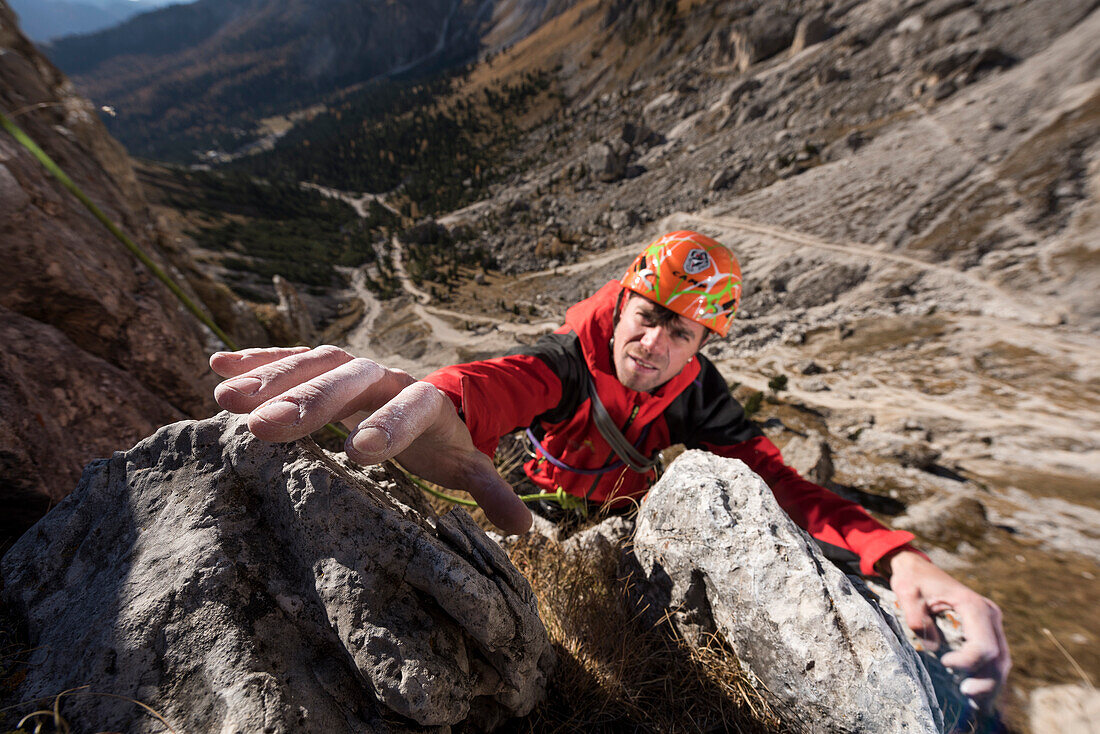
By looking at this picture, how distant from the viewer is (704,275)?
3156 mm

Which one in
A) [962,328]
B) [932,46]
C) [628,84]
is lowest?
[962,328]

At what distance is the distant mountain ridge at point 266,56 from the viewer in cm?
12062

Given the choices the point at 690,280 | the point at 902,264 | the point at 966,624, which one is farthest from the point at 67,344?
the point at 902,264

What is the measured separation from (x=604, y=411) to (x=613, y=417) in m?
0.18

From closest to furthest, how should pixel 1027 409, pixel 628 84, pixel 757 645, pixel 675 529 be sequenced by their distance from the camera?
pixel 757 645
pixel 675 529
pixel 1027 409
pixel 628 84

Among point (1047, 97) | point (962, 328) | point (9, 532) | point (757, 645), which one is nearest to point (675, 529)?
point (757, 645)

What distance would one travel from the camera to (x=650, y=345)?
3035 mm

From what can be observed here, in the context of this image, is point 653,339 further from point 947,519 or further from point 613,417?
point 947,519

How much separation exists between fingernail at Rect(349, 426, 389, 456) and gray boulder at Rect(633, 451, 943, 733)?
1.76 m

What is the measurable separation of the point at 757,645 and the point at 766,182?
3101cm

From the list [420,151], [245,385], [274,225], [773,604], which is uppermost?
[420,151]

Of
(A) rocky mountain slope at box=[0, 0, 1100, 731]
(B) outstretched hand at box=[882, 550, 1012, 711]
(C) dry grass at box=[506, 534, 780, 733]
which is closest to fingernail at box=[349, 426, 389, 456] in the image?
(C) dry grass at box=[506, 534, 780, 733]

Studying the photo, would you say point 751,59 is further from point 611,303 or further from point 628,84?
point 611,303

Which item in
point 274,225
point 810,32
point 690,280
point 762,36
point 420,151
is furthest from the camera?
point 420,151
